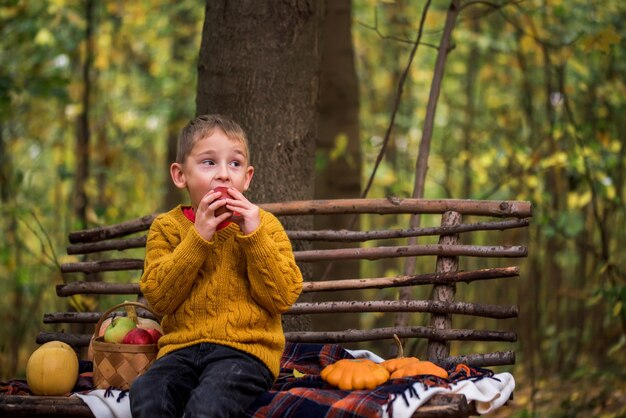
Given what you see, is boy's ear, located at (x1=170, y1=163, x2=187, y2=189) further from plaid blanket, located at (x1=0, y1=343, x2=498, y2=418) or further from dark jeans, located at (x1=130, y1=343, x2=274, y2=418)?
plaid blanket, located at (x1=0, y1=343, x2=498, y2=418)

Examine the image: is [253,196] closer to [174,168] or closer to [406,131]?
[174,168]

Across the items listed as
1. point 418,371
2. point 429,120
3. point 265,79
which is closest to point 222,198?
point 418,371

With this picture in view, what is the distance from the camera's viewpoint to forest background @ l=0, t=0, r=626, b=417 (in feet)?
20.8

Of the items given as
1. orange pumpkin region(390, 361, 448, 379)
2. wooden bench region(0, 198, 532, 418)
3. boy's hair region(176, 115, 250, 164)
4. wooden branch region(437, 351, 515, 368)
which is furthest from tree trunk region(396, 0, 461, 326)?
boy's hair region(176, 115, 250, 164)

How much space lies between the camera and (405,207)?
439 cm

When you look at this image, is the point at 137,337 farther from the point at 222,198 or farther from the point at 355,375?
the point at 355,375

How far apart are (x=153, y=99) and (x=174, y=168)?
24.7 ft

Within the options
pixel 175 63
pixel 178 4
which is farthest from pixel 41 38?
pixel 175 63

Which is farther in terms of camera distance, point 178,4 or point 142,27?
point 142,27

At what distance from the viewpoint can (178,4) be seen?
30.3 ft

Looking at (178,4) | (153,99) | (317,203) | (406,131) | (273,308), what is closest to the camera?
(273,308)

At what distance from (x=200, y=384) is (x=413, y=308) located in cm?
132

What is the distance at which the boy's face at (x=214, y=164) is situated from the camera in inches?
132

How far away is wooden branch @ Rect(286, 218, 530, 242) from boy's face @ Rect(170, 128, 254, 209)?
45.0 inches
